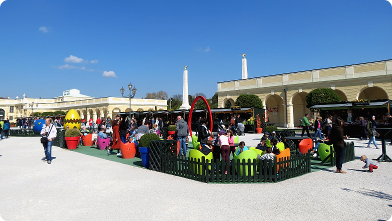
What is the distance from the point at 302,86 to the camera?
103 ft

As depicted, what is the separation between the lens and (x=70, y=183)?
21.9 ft

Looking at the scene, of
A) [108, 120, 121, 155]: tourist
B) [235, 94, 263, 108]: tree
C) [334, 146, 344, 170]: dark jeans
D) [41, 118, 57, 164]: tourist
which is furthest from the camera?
[235, 94, 263, 108]: tree

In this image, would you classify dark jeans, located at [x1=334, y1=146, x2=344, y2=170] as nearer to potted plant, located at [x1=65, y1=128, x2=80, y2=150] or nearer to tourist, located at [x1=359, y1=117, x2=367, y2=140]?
tourist, located at [x1=359, y1=117, x2=367, y2=140]

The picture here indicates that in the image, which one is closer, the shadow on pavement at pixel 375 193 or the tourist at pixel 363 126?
the shadow on pavement at pixel 375 193

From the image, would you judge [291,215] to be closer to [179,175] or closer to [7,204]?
[179,175]

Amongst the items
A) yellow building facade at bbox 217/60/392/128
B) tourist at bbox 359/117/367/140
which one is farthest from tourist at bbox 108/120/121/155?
yellow building facade at bbox 217/60/392/128

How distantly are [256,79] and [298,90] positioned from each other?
19.5ft

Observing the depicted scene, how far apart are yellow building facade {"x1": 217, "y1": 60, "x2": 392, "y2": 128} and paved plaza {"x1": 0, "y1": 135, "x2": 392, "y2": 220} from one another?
74.3ft

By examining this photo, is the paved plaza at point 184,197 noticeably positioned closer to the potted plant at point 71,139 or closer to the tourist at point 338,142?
the tourist at point 338,142

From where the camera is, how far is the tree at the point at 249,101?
109ft

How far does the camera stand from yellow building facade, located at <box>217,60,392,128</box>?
1041 inches

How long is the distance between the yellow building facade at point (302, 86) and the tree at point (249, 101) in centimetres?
128

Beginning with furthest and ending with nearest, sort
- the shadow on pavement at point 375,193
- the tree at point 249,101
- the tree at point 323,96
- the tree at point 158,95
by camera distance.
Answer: the tree at point 158,95 < the tree at point 249,101 < the tree at point 323,96 < the shadow on pavement at point 375,193

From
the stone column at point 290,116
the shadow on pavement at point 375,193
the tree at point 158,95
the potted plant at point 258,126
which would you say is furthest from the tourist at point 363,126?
the tree at point 158,95
